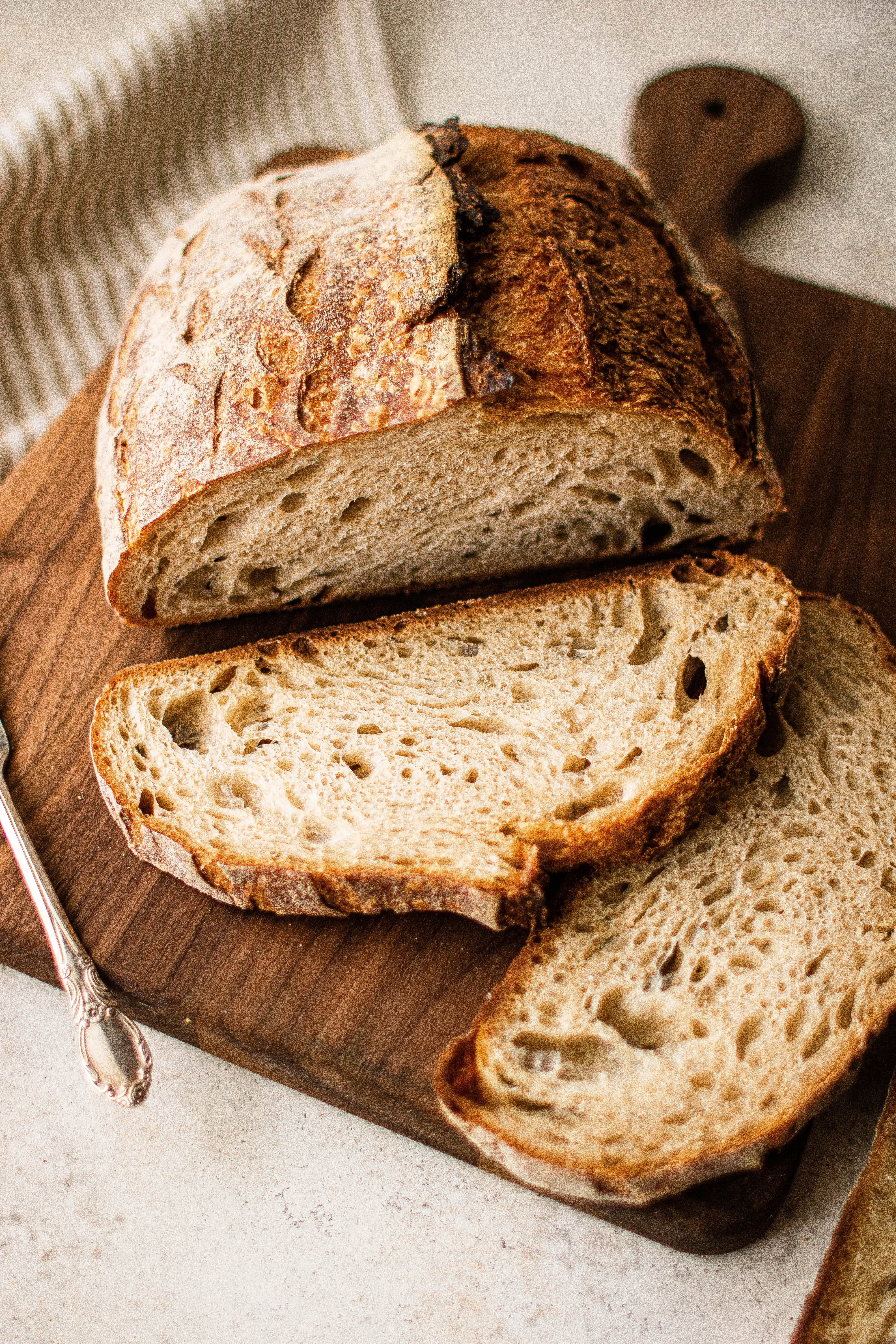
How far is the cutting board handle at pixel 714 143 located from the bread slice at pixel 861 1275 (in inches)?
123

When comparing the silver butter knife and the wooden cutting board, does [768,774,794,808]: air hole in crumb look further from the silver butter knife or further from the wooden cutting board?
the silver butter knife

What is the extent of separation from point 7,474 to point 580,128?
281cm

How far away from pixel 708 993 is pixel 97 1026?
137 centimetres

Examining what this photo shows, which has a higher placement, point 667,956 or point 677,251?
point 677,251

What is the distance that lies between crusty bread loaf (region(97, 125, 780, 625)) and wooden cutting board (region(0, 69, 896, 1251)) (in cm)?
29

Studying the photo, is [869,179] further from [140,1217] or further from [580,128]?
[140,1217]

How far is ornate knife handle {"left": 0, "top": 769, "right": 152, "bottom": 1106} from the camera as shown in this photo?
2.40 meters

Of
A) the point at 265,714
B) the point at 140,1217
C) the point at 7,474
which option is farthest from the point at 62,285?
the point at 140,1217

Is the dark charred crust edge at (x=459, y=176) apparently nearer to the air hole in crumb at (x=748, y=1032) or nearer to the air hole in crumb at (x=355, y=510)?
the air hole in crumb at (x=355, y=510)

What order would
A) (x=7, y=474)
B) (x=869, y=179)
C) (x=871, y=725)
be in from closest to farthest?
(x=871, y=725)
(x=7, y=474)
(x=869, y=179)

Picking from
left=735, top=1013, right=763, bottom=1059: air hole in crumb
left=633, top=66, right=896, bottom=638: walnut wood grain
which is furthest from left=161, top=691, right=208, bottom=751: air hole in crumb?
left=633, top=66, right=896, bottom=638: walnut wood grain

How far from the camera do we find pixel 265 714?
9.00ft

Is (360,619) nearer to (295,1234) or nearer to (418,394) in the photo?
(418,394)

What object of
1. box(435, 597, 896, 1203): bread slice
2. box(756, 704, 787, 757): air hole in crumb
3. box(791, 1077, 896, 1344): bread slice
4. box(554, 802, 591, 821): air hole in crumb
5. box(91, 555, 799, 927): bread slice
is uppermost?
box(91, 555, 799, 927): bread slice
